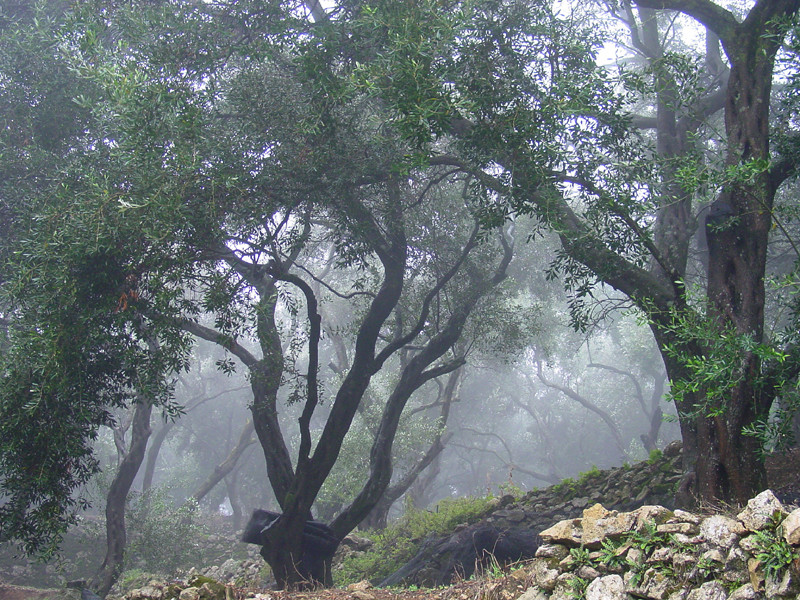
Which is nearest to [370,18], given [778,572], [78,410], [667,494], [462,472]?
[78,410]

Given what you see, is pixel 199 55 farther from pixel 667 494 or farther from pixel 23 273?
pixel 667 494

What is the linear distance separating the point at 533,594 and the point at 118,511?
43.4ft

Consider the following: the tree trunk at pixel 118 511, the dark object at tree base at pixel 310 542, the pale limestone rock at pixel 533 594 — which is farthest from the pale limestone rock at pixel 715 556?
the tree trunk at pixel 118 511

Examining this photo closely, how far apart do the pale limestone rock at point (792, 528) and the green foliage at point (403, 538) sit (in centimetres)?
1004

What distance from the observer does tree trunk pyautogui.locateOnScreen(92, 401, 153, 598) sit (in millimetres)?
14602

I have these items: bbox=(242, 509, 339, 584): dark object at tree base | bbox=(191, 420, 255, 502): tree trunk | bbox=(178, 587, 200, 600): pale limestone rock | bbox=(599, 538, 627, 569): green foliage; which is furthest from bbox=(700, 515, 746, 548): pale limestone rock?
bbox=(191, 420, 255, 502): tree trunk

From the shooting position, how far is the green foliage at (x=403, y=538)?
13.7m

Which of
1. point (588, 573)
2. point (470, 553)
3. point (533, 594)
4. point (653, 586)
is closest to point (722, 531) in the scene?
point (653, 586)

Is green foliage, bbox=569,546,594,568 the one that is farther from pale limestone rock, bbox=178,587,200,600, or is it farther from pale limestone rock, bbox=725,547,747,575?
pale limestone rock, bbox=178,587,200,600

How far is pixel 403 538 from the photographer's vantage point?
14664 mm

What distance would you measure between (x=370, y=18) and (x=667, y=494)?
953 cm

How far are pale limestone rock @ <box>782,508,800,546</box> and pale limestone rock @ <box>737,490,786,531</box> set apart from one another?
0.59ft

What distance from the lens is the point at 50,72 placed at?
11.3 m

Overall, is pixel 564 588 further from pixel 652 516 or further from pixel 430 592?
pixel 430 592
